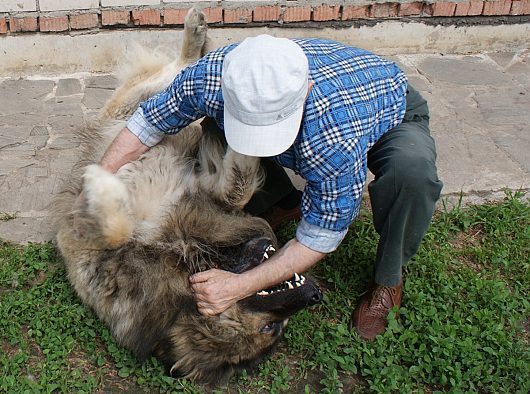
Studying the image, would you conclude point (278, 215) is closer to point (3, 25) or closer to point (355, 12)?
point (355, 12)

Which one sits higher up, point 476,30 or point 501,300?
point 476,30

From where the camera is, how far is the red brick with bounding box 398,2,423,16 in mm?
5422

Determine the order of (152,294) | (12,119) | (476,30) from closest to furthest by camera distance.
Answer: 1. (152,294)
2. (12,119)
3. (476,30)

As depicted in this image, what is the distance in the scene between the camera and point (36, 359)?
111 inches

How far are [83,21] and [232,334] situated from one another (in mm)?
3408

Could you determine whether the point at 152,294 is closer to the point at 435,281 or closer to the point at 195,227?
the point at 195,227

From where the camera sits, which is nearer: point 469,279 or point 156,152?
point 156,152

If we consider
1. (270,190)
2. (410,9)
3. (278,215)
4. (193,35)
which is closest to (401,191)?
(270,190)

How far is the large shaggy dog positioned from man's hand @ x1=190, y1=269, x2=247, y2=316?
0.22 feet

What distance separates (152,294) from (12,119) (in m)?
2.43

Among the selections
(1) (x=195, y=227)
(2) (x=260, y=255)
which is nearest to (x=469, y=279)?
(2) (x=260, y=255)

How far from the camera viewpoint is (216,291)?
2.59 meters

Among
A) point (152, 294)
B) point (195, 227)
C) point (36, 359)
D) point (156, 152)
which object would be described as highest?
point (156, 152)

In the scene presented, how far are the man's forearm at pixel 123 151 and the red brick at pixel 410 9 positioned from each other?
3.44 m
